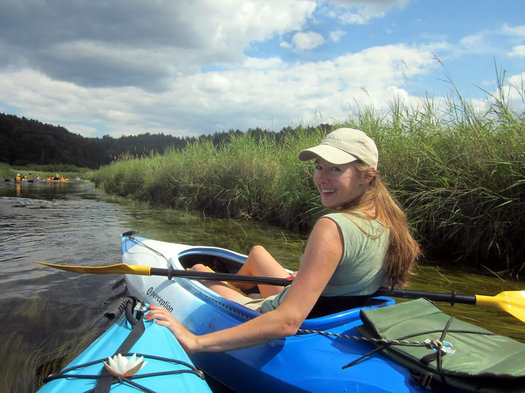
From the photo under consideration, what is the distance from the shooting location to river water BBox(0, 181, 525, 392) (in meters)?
2.83

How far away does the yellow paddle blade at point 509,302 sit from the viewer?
2176mm

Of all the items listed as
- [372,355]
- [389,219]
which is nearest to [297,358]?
[372,355]

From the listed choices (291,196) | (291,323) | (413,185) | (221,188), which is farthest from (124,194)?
(291,323)

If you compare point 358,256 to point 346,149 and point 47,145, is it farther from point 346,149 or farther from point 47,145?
point 47,145

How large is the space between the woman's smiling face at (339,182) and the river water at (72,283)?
2.10 m

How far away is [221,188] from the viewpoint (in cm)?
945

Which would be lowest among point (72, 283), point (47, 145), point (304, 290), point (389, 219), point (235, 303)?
point (72, 283)

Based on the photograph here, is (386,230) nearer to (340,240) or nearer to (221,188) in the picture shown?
(340,240)

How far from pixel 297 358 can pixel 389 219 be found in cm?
81

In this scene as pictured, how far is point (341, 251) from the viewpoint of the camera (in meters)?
1.58

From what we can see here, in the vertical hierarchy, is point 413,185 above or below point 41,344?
above

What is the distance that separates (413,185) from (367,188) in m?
3.62

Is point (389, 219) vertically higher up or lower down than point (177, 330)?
higher up

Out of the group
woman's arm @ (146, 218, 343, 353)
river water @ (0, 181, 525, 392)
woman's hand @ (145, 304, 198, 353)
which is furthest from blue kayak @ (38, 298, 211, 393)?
river water @ (0, 181, 525, 392)
